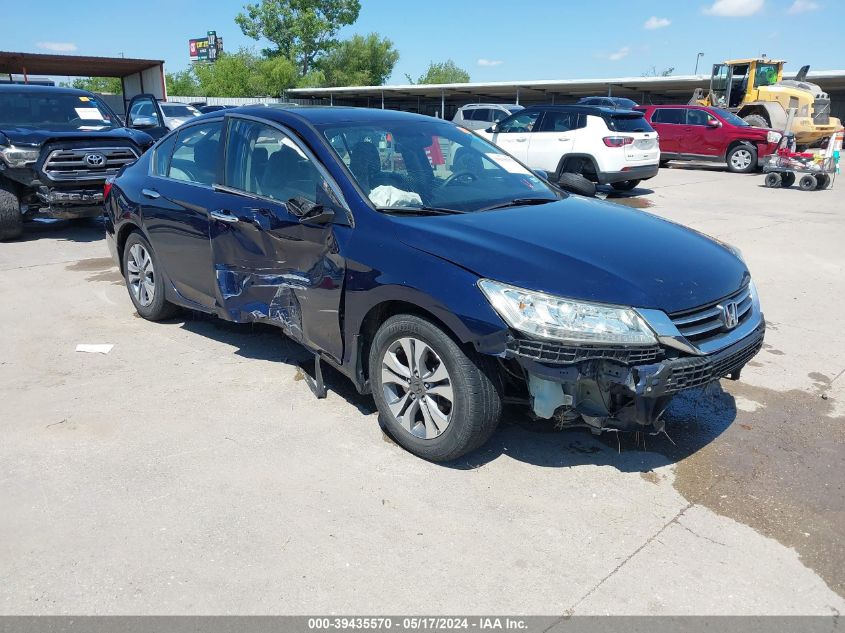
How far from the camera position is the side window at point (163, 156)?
17.6 feet

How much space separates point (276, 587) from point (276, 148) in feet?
8.82

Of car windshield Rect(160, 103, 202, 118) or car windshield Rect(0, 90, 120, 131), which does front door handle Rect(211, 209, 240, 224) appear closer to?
car windshield Rect(0, 90, 120, 131)

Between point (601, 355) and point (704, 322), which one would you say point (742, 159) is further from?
point (601, 355)

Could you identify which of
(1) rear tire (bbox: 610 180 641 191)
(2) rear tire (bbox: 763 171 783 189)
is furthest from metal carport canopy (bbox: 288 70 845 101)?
(1) rear tire (bbox: 610 180 641 191)

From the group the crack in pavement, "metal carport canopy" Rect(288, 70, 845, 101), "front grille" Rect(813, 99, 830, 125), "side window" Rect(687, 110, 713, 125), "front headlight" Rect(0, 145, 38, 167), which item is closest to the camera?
the crack in pavement

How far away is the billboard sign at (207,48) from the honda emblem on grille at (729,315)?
84.4 metres

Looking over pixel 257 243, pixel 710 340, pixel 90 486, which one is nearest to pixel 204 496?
pixel 90 486

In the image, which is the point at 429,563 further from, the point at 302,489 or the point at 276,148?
the point at 276,148

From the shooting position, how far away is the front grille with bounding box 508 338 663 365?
2.97m

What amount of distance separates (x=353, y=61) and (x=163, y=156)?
7695 cm

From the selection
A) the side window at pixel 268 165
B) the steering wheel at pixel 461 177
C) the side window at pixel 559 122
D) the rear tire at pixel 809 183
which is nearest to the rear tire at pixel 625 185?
the side window at pixel 559 122

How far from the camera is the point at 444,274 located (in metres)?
3.22

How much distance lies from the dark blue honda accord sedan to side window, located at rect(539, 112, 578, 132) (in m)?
9.20

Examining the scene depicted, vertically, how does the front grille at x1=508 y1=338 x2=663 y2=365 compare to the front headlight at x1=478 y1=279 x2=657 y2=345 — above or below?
below
